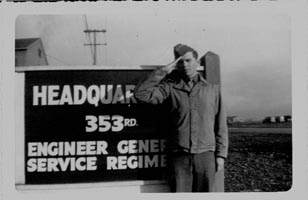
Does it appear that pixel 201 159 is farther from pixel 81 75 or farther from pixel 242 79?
pixel 81 75

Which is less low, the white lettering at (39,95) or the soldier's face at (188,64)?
the soldier's face at (188,64)

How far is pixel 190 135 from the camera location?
260 centimetres

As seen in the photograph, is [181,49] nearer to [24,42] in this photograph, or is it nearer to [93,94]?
[93,94]

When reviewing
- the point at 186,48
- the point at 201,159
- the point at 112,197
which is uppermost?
the point at 186,48

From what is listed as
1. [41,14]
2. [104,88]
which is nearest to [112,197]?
[104,88]

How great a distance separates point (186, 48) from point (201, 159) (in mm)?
777

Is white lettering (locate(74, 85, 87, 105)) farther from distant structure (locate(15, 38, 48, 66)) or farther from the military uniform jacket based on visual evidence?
the military uniform jacket

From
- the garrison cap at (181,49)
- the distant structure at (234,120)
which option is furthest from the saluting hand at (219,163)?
the garrison cap at (181,49)

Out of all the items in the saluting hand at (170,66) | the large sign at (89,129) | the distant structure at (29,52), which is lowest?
the large sign at (89,129)

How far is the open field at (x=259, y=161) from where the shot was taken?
2742mm

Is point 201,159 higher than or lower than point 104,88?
lower

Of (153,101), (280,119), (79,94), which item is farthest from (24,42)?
(280,119)

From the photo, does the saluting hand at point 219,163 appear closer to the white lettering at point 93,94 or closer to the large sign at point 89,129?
the large sign at point 89,129

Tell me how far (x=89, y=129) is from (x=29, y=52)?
0.68 metres
